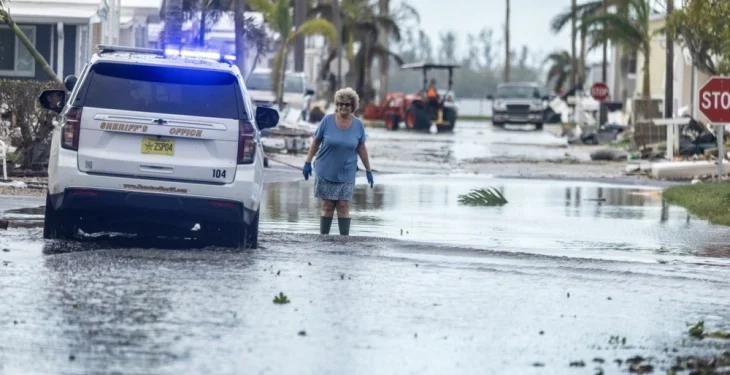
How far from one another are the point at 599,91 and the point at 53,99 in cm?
→ 4230

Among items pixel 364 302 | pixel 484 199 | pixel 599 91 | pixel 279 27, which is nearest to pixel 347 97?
pixel 364 302

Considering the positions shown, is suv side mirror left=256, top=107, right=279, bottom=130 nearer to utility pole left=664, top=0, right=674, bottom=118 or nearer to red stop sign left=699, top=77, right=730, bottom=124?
red stop sign left=699, top=77, right=730, bottom=124

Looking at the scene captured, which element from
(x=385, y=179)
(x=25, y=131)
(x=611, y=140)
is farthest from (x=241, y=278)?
(x=611, y=140)

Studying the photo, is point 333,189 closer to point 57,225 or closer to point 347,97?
point 347,97

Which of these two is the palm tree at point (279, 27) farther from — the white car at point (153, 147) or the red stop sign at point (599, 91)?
the white car at point (153, 147)

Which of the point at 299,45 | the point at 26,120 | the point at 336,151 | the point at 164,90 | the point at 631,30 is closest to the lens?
the point at 164,90

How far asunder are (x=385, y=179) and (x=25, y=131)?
7.70 metres

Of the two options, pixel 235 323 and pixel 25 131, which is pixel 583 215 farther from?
pixel 235 323

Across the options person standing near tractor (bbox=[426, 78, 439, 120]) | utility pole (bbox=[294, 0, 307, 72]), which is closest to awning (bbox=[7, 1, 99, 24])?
utility pole (bbox=[294, 0, 307, 72])

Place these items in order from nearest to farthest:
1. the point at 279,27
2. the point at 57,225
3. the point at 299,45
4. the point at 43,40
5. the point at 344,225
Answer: the point at 57,225, the point at 344,225, the point at 43,40, the point at 279,27, the point at 299,45

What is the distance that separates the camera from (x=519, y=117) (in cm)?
6938

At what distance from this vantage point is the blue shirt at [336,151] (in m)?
15.7

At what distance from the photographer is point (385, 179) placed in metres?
28.5

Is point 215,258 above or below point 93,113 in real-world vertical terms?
below
